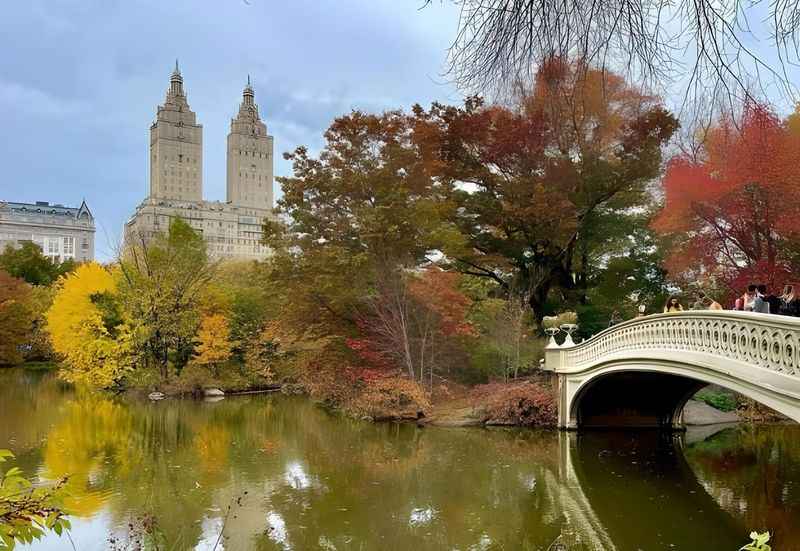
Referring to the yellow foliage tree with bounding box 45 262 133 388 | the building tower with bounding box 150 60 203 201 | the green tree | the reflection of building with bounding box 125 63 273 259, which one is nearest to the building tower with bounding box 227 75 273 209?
the reflection of building with bounding box 125 63 273 259

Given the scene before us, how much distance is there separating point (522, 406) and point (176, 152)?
95538mm

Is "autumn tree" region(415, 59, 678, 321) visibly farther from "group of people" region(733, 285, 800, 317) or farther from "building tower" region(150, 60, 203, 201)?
"building tower" region(150, 60, 203, 201)

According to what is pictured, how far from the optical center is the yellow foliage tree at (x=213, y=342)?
26.4m

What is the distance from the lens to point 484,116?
21078 millimetres

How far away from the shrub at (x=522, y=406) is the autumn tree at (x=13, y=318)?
2944 centimetres

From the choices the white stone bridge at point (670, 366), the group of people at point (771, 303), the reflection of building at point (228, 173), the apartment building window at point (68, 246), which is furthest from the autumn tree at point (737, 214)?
the apartment building window at point (68, 246)

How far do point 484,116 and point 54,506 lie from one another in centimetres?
2000

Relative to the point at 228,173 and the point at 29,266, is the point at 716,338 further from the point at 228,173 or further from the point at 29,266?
the point at 228,173

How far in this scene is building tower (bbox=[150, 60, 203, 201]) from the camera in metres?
101

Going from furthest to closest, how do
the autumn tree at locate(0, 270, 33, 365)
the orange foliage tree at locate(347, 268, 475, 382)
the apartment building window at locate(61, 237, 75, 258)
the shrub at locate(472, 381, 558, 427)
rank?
the apartment building window at locate(61, 237, 75, 258) < the autumn tree at locate(0, 270, 33, 365) < the orange foliage tree at locate(347, 268, 475, 382) < the shrub at locate(472, 381, 558, 427)

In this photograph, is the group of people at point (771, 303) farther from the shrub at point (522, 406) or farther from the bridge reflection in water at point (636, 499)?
the shrub at point (522, 406)

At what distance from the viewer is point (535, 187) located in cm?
2034

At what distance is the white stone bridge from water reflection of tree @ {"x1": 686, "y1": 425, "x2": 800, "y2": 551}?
5.11 ft

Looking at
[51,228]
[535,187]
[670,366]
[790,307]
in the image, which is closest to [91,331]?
[535,187]
